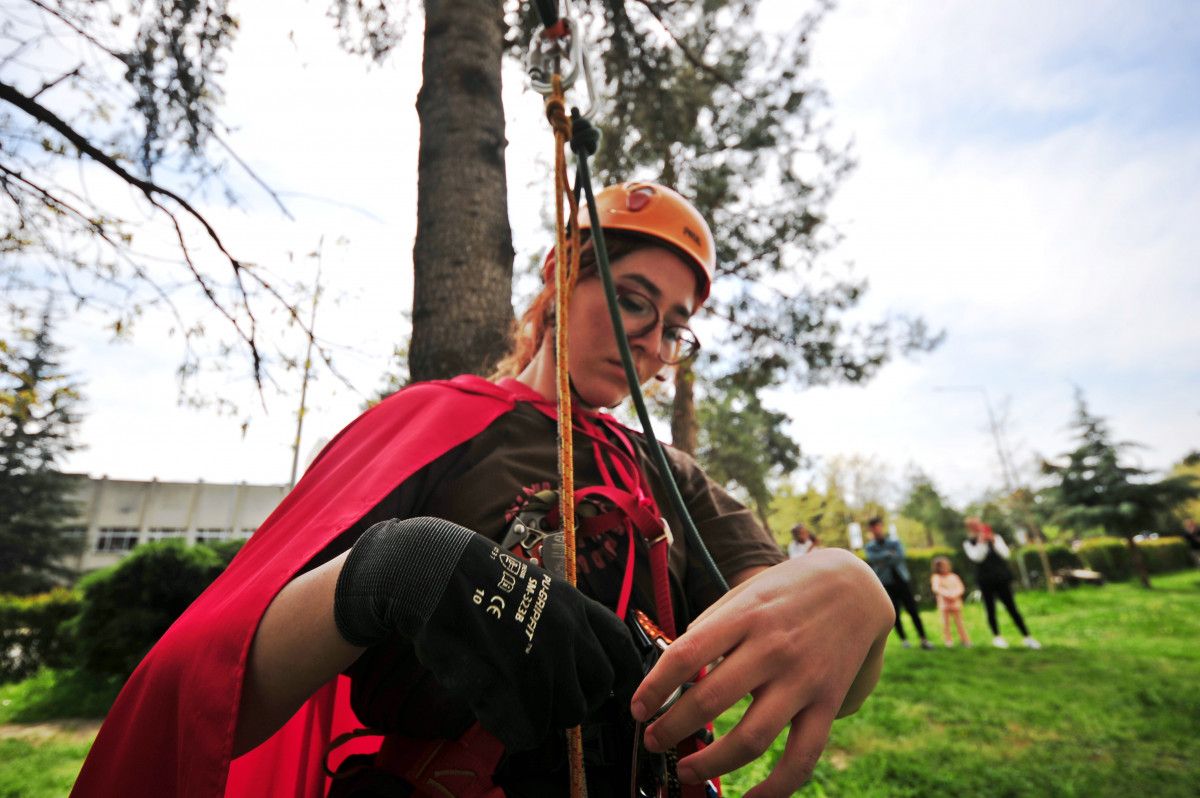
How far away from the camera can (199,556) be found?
833 centimetres

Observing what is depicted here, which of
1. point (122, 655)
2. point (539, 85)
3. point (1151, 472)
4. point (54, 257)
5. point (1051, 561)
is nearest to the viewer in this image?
point (539, 85)

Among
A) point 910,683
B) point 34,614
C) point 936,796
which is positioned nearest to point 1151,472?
point 910,683

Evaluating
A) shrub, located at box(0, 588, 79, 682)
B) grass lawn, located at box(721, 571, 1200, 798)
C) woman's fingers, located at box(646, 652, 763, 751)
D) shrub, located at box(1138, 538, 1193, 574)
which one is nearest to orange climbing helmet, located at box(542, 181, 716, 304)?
woman's fingers, located at box(646, 652, 763, 751)

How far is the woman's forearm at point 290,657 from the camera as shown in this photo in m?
0.79

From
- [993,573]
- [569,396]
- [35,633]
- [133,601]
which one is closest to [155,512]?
[35,633]

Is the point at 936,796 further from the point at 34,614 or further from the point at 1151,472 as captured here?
the point at 1151,472

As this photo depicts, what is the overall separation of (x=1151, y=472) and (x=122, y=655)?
32618 mm

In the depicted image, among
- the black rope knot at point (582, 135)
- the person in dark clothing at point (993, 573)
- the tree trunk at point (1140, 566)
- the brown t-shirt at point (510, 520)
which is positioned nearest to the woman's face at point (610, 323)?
the brown t-shirt at point (510, 520)

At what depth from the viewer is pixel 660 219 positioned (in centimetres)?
166

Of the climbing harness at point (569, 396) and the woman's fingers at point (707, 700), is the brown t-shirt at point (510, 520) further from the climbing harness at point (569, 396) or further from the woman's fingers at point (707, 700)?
the woman's fingers at point (707, 700)

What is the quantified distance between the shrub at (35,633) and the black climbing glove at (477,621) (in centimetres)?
1424

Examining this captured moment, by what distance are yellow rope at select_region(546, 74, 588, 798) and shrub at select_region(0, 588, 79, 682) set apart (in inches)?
561

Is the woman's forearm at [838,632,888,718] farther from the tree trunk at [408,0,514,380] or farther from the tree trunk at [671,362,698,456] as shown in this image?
the tree trunk at [671,362,698,456]

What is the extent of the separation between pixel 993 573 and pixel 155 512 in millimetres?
48783
